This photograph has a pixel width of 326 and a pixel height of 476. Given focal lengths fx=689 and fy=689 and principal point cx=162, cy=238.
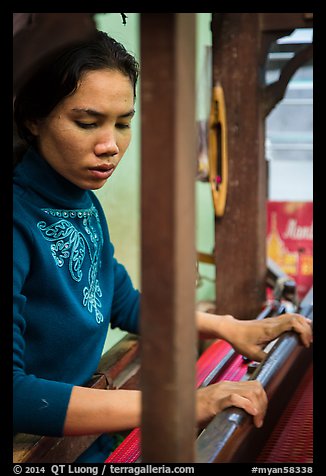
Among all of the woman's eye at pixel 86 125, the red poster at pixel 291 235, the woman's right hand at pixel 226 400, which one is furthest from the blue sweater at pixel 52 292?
the red poster at pixel 291 235

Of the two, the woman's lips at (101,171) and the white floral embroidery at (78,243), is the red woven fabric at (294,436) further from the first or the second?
the woman's lips at (101,171)

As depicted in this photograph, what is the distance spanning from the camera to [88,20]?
4.44ft

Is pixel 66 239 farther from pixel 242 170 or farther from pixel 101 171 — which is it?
pixel 242 170

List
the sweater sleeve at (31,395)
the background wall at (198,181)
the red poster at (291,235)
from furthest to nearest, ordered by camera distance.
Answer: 1. the red poster at (291,235)
2. the background wall at (198,181)
3. the sweater sleeve at (31,395)

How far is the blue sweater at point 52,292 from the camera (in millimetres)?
1040

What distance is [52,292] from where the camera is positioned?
117 centimetres

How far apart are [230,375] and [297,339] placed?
0.56ft

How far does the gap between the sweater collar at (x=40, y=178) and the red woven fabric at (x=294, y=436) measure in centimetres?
62

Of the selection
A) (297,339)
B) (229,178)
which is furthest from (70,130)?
(229,178)

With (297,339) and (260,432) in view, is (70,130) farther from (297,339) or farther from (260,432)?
(297,339)

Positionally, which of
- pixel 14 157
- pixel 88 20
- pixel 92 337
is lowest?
pixel 92 337

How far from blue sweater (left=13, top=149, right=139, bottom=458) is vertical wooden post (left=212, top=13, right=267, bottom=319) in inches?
42.5

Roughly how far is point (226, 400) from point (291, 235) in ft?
9.70

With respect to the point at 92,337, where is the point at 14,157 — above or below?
above
